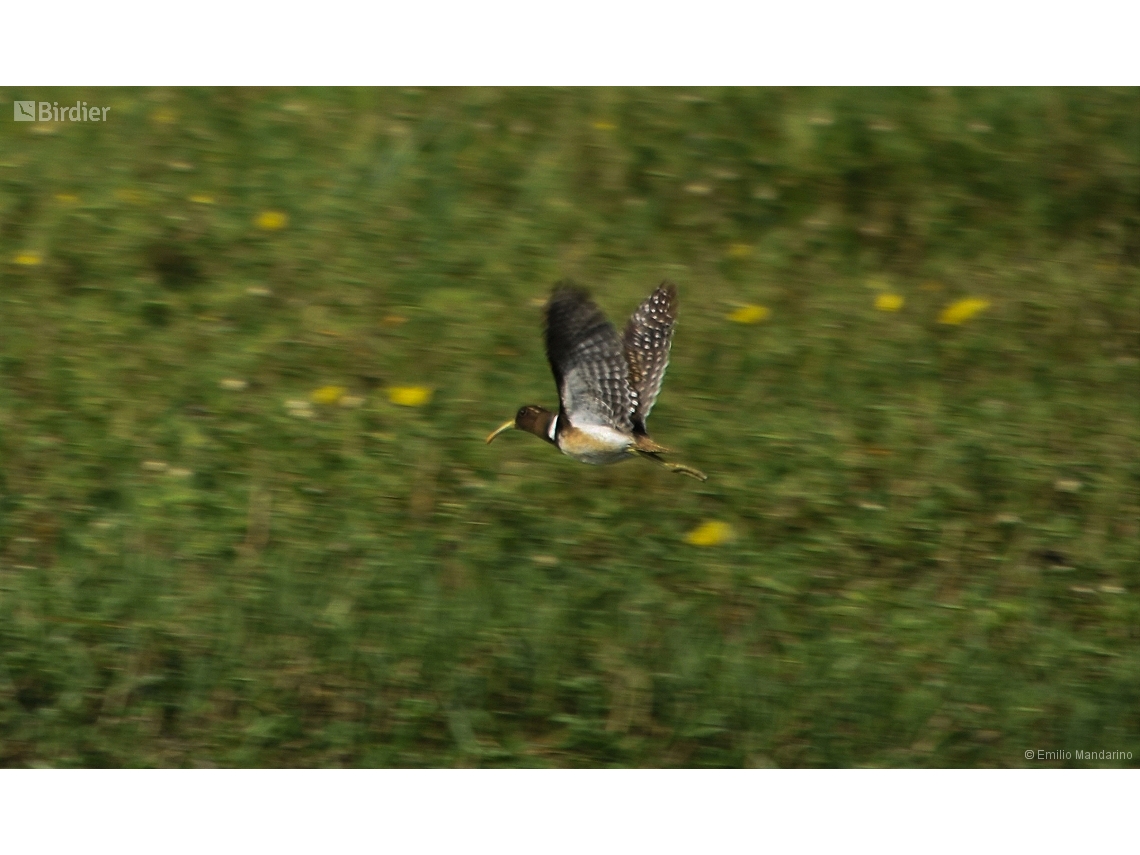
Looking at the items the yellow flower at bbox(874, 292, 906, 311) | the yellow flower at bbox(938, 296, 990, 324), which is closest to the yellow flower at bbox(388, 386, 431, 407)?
the yellow flower at bbox(874, 292, 906, 311)

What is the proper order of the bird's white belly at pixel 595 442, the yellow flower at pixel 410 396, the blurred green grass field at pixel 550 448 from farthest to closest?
the yellow flower at pixel 410 396 < the blurred green grass field at pixel 550 448 < the bird's white belly at pixel 595 442

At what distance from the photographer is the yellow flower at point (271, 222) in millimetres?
4512

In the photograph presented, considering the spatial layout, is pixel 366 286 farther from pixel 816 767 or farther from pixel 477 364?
pixel 816 767

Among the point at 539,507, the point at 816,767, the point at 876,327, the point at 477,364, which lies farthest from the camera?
the point at 876,327

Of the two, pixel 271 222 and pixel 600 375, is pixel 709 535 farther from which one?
pixel 271 222

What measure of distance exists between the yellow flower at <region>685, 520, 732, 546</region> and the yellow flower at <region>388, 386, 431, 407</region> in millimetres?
938

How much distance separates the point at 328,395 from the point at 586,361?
1297 millimetres

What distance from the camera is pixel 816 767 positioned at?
11.2 ft

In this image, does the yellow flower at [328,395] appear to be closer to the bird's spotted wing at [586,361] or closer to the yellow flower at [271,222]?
the yellow flower at [271,222]

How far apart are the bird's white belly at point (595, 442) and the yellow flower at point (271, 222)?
185 centimetres

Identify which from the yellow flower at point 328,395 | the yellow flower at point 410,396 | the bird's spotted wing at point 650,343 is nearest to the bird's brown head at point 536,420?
the bird's spotted wing at point 650,343

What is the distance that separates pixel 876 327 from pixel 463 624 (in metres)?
1.83

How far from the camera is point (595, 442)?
311 cm

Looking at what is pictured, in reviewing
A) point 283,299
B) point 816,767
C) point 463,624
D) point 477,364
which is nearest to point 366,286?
point 283,299
